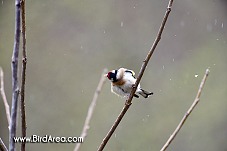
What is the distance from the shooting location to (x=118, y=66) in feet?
9.02

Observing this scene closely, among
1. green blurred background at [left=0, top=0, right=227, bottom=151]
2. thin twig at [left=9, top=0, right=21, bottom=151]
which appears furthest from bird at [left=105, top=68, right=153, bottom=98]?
green blurred background at [left=0, top=0, right=227, bottom=151]

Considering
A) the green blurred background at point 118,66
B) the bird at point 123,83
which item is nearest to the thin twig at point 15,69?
the bird at point 123,83

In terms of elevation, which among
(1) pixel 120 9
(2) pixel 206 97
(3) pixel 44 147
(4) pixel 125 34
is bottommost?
(3) pixel 44 147

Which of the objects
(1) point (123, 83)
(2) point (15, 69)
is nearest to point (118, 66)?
(1) point (123, 83)

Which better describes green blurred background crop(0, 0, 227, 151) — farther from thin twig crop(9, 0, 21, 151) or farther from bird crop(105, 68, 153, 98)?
thin twig crop(9, 0, 21, 151)

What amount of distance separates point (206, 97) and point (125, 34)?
0.77 m

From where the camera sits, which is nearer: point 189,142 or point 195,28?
point 189,142

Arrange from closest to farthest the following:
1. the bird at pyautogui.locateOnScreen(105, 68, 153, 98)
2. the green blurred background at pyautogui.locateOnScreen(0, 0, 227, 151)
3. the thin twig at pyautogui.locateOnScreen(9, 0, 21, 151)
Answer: the thin twig at pyautogui.locateOnScreen(9, 0, 21, 151) < the bird at pyautogui.locateOnScreen(105, 68, 153, 98) < the green blurred background at pyautogui.locateOnScreen(0, 0, 227, 151)

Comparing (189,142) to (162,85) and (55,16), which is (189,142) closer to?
(162,85)

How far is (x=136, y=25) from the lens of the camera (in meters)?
2.91

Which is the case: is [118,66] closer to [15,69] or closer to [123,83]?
[123,83]

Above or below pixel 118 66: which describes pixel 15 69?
above

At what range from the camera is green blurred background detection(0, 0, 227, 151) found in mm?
2746

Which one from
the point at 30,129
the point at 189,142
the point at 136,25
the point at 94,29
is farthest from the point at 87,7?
the point at 189,142
